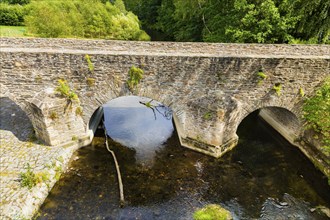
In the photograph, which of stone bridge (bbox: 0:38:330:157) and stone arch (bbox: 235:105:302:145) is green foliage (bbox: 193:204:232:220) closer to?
stone bridge (bbox: 0:38:330:157)

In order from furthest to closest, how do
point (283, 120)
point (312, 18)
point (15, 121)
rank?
point (312, 18) < point (283, 120) < point (15, 121)

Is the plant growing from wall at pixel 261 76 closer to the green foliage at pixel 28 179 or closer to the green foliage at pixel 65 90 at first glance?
the green foliage at pixel 65 90

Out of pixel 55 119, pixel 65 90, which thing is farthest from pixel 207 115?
pixel 55 119

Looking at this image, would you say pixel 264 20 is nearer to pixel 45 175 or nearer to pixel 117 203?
pixel 117 203

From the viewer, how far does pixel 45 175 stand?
9617 millimetres

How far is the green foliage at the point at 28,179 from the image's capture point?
355 inches

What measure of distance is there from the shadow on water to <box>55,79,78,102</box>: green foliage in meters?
3.33

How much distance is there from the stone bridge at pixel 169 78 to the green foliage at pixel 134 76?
19cm

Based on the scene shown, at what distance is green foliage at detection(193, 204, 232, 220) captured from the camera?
850 centimetres

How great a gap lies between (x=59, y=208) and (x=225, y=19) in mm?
17752

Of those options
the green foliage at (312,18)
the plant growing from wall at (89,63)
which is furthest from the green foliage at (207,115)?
the green foliage at (312,18)

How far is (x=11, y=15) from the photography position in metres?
31.6

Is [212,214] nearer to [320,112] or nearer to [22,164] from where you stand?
[320,112]

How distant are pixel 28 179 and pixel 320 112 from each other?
43.5 ft
